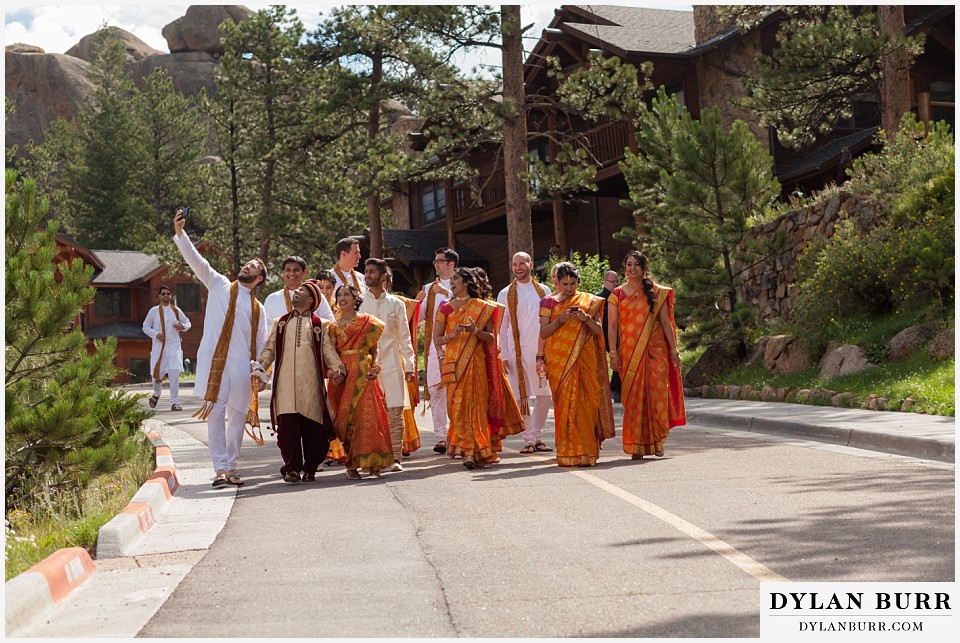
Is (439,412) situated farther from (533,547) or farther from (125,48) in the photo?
(125,48)

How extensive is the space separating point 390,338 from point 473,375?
3.15 ft

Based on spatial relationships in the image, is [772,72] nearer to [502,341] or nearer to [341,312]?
[502,341]

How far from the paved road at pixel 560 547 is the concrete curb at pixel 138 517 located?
0.53m

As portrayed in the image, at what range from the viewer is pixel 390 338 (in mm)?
11469

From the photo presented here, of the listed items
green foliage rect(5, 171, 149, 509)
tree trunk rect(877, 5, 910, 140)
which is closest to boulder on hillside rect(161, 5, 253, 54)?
tree trunk rect(877, 5, 910, 140)

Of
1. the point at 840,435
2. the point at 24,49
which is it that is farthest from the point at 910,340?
the point at 24,49

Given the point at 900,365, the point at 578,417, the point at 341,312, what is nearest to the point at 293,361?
the point at 341,312

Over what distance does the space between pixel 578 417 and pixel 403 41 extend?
15.1m

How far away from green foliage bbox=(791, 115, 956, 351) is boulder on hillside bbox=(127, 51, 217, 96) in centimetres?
6976

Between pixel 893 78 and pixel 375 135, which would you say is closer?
pixel 893 78

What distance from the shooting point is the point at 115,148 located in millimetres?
66062

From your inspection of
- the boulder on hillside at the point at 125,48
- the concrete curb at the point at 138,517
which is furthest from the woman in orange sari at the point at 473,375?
the boulder on hillside at the point at 125,48

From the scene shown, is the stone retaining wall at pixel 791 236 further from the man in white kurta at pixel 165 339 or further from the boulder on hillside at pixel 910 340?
the man in white kurta at pixel 165 339

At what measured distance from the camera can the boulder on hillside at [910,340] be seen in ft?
50.8
